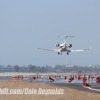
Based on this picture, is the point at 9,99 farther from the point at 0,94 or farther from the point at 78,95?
the point at 78,95

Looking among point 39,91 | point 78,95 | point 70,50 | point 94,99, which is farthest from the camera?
point 70,50

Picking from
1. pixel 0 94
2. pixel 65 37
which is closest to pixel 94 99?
pixel 0 94

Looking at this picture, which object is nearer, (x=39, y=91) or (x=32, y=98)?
(x=32, y=98)

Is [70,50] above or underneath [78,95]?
above

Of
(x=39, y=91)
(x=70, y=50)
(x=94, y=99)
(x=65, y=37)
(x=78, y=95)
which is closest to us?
(x=94, y=99)

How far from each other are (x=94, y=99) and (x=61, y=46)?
42295 millimetres

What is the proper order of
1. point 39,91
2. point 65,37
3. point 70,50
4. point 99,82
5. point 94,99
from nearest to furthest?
point 94,99 < point 39,91 < point 99,82 < point 70,50 < point 65,37

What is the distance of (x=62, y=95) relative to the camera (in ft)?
124

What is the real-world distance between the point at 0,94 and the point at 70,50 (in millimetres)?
39338

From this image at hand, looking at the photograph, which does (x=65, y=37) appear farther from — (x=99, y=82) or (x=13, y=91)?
(x=13, y=91)

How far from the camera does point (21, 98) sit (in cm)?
3597

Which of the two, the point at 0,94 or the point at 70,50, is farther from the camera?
the point at 70,50

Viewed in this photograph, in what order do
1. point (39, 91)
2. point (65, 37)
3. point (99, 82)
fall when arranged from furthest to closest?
1. point (65, 37)
2. point (99, 82)
3. point (39, 91)

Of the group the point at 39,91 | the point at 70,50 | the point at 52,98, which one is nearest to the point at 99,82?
the point at 70,50
